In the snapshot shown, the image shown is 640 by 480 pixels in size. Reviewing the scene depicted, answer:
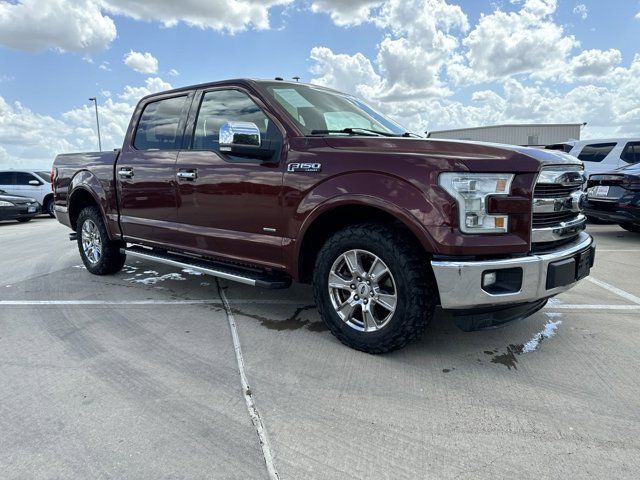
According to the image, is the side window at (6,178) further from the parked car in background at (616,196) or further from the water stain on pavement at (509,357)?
the water stain on pavement at (509,357)

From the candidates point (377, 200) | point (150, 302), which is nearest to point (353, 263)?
point (377, 200)

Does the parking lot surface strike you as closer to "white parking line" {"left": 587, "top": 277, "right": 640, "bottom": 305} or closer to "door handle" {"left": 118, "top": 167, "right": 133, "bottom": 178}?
"white parking line" {"left": 587, "top": 277, "right": 640, "bottom": 305}

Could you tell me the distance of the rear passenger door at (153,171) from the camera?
464 centimetres

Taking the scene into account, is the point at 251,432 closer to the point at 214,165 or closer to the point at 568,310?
the point at 214,165

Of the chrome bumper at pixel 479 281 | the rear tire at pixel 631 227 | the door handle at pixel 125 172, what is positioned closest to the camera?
the chrome bumper at pixel 479 281

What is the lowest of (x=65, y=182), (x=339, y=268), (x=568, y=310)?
(x=568, y=310)

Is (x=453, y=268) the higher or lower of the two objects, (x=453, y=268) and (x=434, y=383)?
the higher

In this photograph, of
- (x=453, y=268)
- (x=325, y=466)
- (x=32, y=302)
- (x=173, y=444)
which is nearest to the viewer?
(x=325, y=466)

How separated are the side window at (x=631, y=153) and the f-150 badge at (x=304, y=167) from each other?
942cm

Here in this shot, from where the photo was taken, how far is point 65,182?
6125 mm

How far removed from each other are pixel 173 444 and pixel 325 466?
2.49 ft

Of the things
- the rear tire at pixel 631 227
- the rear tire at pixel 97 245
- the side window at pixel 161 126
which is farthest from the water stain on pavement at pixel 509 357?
the rear tire at pixel 631 227

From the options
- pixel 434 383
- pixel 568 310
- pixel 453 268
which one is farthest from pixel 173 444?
pixel 568 310

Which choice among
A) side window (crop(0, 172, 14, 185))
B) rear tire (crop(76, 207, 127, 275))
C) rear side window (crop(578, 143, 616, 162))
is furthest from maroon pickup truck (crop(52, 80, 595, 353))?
side window (crop(0, 172, 14, 185))
